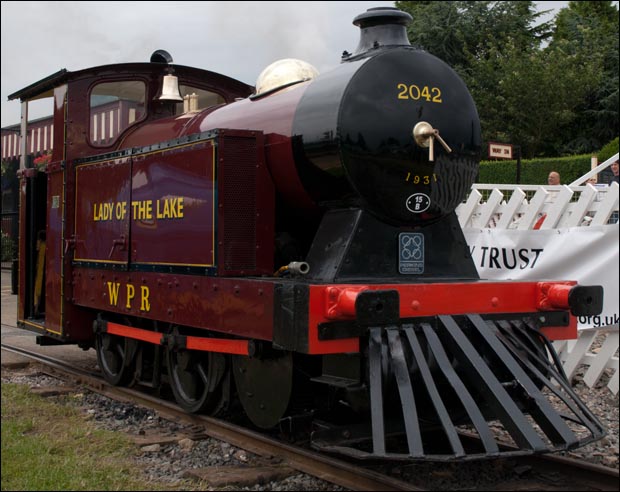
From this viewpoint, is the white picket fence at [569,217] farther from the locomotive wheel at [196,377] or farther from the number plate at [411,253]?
the locomotive wheel at [196,377]

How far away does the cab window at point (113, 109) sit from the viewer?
22.6 feet

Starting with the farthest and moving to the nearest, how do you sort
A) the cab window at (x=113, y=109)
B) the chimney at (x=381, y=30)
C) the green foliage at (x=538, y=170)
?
the green foliage at (x=538, y=170)
the cab window at (x=113, y=109)
the chimney at (x=381, y=30)

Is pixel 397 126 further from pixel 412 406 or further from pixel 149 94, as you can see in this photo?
pixel 149 94

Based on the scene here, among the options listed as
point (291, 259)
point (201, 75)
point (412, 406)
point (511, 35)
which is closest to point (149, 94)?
point (201, 75)

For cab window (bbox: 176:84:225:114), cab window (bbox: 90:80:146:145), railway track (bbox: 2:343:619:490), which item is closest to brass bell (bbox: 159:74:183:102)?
cab window (bbox: 176:84:225:114)

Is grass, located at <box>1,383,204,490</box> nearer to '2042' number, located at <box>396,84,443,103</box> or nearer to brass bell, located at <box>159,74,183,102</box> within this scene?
'2042' number, located at <box>396,84,443,103</box>

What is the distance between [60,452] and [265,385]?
1.32 metres

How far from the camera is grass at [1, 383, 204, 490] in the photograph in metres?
4.00

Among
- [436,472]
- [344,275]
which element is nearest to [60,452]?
[344,275]

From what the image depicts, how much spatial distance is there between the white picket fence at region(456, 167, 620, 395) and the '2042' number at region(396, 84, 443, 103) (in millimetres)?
2399

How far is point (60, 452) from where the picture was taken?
15.1ft

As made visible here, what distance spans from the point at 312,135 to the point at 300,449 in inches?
77.0

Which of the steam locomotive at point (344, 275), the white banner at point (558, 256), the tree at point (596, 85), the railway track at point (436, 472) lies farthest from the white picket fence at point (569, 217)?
the tree at point (596, 85)

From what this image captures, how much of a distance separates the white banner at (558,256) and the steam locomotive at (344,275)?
3.68 feet
